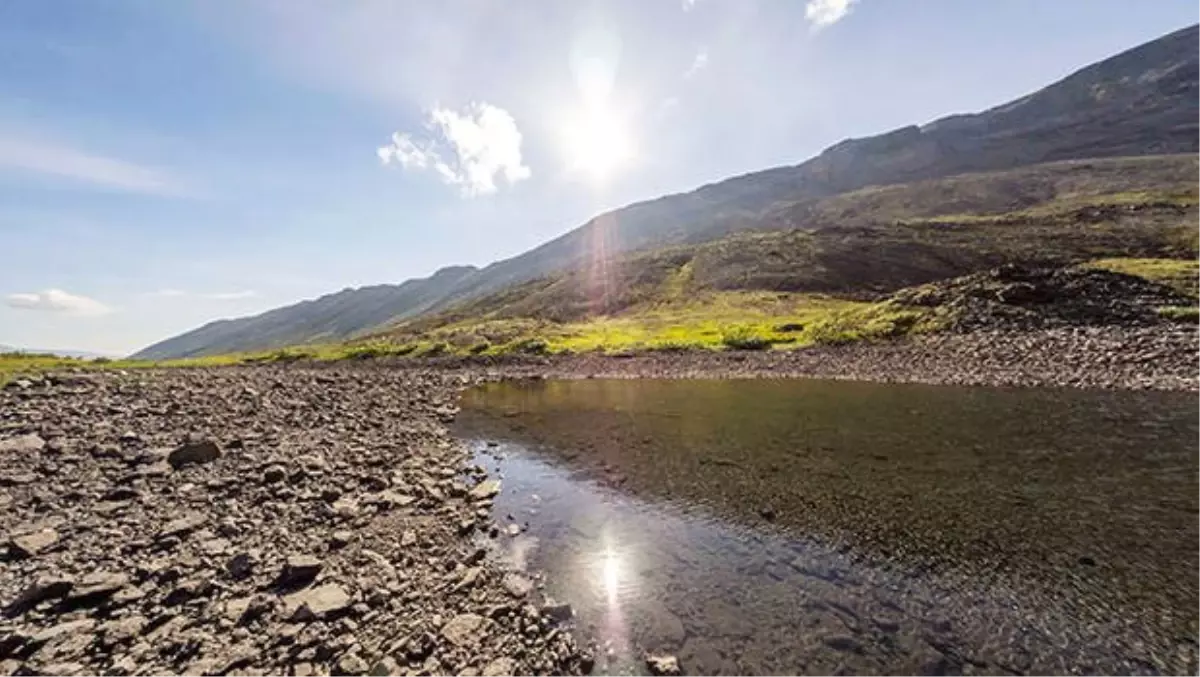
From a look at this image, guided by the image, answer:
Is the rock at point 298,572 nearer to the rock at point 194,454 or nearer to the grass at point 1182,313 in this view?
the rock at point 194,454

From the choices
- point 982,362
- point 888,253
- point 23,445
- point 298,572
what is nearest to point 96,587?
point 298,572

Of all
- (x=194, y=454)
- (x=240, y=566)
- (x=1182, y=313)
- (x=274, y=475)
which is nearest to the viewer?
(x=240, y=566)

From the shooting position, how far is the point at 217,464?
70.9 feet

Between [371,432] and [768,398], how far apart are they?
2526 cm

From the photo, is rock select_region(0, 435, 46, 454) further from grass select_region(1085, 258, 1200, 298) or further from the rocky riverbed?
grass select_region(1085, 258, 1200, 298)

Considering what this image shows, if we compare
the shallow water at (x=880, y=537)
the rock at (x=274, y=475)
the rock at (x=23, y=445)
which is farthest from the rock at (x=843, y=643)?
the rock at (x=23, y=445)

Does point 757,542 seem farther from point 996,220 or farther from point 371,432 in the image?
point 996,220

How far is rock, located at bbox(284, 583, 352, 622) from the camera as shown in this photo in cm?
1154

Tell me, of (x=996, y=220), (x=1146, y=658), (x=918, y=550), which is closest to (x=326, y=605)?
(x=918, y=550)

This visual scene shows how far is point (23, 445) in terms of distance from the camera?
76.3ft

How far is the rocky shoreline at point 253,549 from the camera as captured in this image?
10594 mm

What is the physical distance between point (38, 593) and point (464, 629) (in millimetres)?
8486

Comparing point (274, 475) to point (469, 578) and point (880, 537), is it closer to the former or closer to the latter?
point (469, 578)

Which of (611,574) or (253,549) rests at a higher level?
(253,549)
